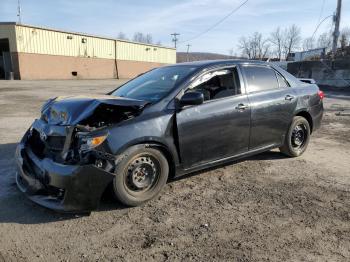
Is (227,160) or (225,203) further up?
(227,160)

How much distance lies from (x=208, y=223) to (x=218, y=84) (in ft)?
6.82

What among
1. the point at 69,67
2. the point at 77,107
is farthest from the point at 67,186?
the point at 69,67

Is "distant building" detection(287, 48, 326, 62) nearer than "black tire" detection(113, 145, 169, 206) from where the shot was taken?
No

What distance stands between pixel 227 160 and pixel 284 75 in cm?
200

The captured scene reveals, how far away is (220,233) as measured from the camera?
3.64m

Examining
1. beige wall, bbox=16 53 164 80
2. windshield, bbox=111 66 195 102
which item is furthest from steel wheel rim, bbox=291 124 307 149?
beige wall, bbox=16 53 164 80

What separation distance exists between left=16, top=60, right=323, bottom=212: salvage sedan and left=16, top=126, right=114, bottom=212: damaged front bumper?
0.4 inches

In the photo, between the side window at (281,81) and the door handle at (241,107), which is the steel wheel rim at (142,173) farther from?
the side window at (281,81)

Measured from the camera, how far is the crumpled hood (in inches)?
162

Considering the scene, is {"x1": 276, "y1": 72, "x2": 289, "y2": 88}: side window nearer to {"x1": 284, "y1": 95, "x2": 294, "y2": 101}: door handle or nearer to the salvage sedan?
the salvage sedan

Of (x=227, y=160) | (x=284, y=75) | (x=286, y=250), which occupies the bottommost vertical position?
(x=286, y=250)

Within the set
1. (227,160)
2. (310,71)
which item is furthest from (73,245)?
(310,71)

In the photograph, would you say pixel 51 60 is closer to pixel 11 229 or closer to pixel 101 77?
pixel 101 77

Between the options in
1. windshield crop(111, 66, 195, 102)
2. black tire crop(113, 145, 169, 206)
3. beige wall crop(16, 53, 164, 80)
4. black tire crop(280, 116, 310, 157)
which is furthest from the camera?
beige wall crop(16, 53, 164, 80)
